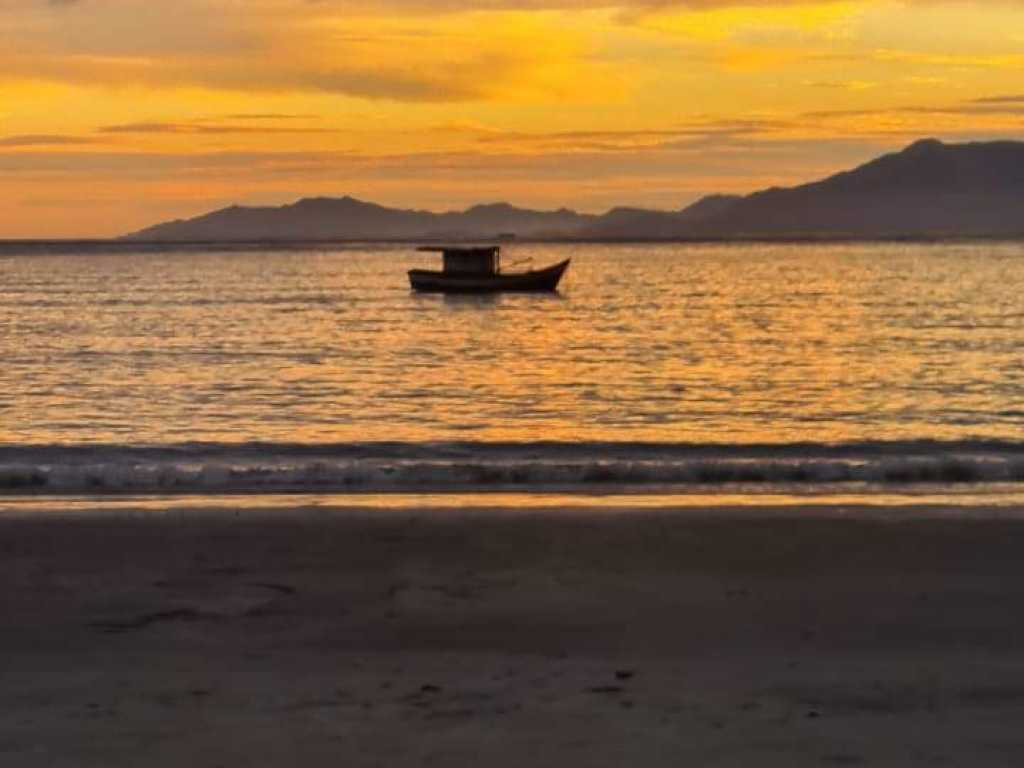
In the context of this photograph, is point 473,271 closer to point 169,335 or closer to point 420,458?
point 169,335

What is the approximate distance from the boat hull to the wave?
46.2 meters

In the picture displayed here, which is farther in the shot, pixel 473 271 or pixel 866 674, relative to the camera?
pixel 473 271

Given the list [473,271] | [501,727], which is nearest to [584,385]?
[501,727]

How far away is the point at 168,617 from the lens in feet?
27.9

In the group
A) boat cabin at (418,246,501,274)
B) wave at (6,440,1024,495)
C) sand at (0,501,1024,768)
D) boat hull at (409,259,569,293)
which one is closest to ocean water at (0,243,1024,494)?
wave at (6,440,1024,495)

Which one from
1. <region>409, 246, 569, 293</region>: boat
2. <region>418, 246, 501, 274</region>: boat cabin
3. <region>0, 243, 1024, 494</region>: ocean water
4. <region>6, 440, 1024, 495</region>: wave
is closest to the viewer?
<region>6, 440, 1024, 495</region>: wave

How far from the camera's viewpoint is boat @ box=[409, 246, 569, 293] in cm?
6512

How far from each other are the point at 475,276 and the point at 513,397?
1550 inches

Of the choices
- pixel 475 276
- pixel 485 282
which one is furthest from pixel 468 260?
pixel 485 282

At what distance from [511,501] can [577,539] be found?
2953 mm

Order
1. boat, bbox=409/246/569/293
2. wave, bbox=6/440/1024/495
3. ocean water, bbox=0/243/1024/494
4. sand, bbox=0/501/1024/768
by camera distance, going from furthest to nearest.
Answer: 1. boat, bbox=409/246/569/293
2. ocean water, bbox=0/243/1024/494
3. wave, bbox=6/440/1024/495
4. sand, bbox=0/501/1024/768

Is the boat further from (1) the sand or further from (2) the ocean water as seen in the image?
(1) the sand

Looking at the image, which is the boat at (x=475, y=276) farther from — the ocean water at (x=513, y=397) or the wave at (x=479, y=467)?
the wave at (x=479, y=467)

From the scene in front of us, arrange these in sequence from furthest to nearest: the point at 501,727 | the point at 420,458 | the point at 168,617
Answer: the point at 420,458
the point at 168,617
the point at 501,727
